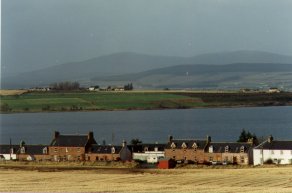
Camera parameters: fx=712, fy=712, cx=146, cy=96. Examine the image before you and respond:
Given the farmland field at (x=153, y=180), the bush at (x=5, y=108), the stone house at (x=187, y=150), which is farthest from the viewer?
the bush at (x=5, y=108)

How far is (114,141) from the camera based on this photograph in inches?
3770

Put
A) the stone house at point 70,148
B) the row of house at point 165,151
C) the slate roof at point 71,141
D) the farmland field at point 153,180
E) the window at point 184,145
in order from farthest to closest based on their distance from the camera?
the slate roof at point 71,141 < the stone house at point 70,148 < the window at point 184,145 < the row of house at point 165,151 < the farmland field at point 153,180

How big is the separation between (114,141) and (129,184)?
50009mm

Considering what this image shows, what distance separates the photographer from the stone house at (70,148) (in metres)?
72.9

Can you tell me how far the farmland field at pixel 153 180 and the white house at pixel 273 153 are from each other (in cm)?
725

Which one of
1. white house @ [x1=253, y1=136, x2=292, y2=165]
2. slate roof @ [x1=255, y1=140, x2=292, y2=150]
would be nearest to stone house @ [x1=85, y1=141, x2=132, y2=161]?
white house @ [x1=253, y1=136, x2=292, y2=165]

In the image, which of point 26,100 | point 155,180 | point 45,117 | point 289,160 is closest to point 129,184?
point 155,180

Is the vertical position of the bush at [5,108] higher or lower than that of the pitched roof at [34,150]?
higher

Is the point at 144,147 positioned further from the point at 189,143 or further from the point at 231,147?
the point at 231,147

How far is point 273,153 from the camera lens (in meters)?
65.9

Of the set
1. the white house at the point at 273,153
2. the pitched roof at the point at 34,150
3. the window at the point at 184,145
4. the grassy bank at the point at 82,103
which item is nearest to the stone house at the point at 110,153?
the pitched roof at the point at 34,150

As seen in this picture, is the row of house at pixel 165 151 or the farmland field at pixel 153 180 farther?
the row of house at pixel 165 151

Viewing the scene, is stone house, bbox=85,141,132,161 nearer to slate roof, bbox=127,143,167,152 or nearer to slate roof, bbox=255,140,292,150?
slate roof, bbox=127,143,167,152

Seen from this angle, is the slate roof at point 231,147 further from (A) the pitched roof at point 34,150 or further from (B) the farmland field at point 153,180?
(A) the pitched roof at point 34,150
